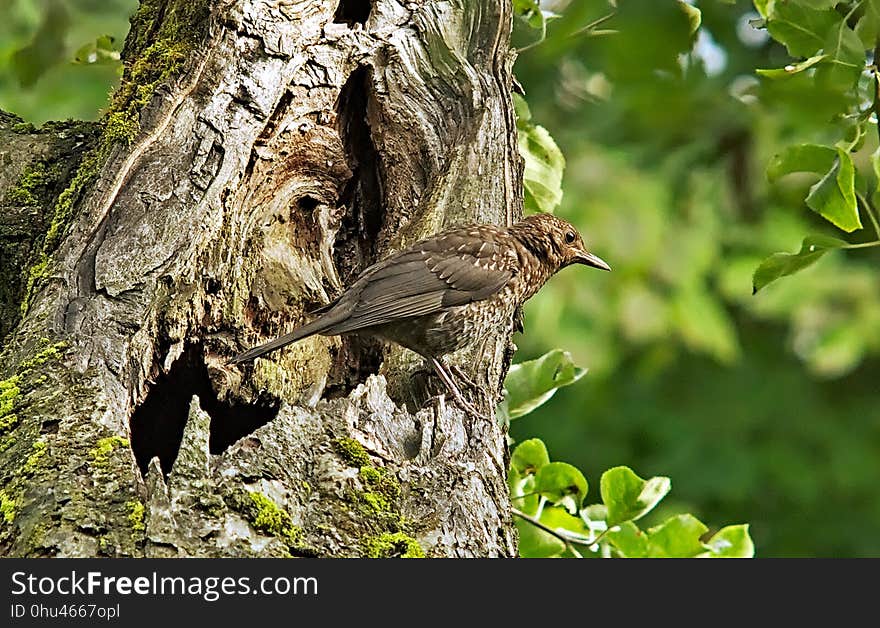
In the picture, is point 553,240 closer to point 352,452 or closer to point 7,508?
point 352,452

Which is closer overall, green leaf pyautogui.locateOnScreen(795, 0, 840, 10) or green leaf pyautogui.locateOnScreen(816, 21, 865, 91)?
green leaf pyautogui.locateOnScreen(795, 0, 840, 10)

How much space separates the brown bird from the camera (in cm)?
300

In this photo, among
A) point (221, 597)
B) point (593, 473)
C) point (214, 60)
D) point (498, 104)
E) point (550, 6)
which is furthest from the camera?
point (593, 473)

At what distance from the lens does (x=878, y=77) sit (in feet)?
7.80

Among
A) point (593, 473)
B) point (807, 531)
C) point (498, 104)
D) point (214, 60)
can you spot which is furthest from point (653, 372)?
point (214, 60)

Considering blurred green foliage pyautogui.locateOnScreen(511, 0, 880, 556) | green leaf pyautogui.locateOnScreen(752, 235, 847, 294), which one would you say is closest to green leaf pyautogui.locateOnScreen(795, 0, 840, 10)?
green leaf pyautogui.locateOnScreen(752, 235, 847, 294)

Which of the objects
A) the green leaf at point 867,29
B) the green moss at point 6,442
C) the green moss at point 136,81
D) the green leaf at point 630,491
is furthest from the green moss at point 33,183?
the green leaf at point 867,29

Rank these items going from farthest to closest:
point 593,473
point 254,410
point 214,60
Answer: point 593,473 < point 214,60 < point 254,410

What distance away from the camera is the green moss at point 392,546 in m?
2.18

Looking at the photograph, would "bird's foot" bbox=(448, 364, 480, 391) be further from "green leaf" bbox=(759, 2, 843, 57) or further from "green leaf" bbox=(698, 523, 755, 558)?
"green leaf" bbox=(759, 2, 843, 57)

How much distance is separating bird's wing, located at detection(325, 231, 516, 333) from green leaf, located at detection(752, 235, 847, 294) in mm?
1025

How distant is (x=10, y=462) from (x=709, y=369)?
8539 mm

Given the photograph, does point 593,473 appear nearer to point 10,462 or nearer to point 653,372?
point 653,372

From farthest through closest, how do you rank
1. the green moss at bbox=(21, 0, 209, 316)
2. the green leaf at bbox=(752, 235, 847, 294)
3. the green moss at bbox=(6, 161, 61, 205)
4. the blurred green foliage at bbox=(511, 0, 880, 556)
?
the blurred green foliage at bbox=(511, 0, 880, 556) → the green moss at bbox=(6, 161, 61, 205) → the green moss at bbox=(21, 0, 209, 316) → the green leaf at bbox=(752, 235, 847, 294)
